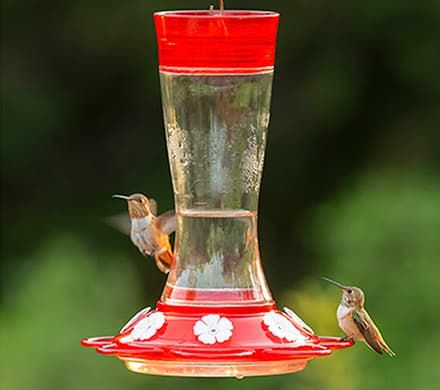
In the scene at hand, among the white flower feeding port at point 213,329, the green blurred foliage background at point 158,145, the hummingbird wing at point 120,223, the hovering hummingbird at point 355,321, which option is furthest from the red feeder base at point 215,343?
the green blurred foliage background at point 158,145

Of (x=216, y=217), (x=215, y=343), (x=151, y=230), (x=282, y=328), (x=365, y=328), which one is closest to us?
(x=215, y=343)

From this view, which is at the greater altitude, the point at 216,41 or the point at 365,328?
the point at 216,41

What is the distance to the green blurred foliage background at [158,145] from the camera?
8.15 metres

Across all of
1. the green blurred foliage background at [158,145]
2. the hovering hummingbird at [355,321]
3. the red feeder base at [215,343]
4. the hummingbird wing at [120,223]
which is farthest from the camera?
the green blurred foliage background at [158,145]

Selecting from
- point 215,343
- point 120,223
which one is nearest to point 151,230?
point 120,223

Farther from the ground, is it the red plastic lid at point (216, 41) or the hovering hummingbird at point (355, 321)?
the red plastic lid at point (216, 41)

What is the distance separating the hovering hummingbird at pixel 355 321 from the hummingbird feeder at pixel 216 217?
1.38 ft

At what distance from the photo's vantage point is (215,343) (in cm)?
385

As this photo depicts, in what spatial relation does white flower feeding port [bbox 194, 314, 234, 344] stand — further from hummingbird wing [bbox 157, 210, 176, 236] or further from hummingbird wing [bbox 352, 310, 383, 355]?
hummingbird wing [bbox 157, 210, 176, 236]

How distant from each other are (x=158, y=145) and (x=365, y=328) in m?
5.43

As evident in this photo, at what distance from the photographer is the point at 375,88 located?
9680 millimetres

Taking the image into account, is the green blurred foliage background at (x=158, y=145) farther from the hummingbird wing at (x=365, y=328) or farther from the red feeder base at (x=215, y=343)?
the red feeder base at (x=215, y=343)

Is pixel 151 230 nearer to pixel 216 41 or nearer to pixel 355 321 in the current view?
pixel 355 321

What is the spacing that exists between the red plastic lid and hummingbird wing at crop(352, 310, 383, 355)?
0.93m
